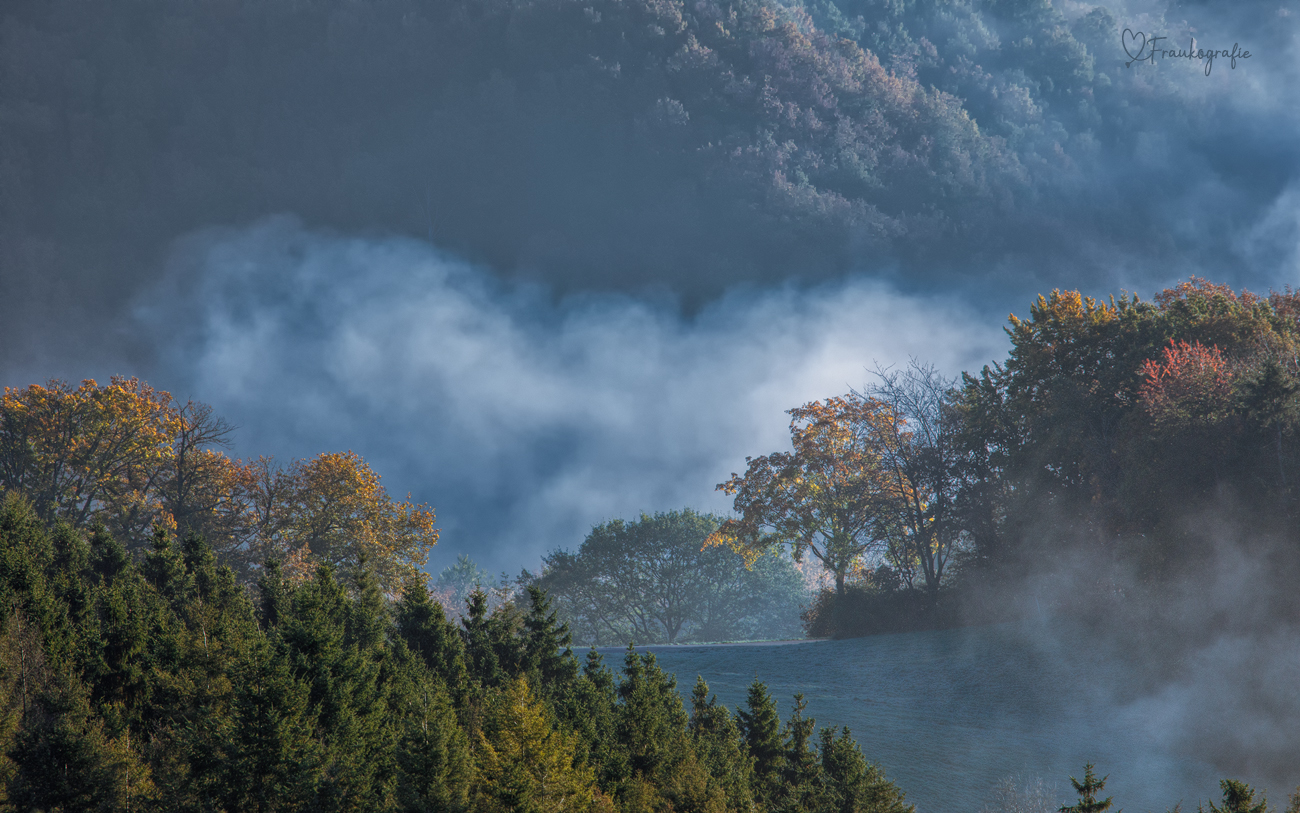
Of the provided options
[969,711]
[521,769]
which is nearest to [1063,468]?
[969,711]

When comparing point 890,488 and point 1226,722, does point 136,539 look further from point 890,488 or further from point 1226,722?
point 1226,722

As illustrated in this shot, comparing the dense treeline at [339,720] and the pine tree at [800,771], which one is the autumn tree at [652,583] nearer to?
the dense treeline at [339,720]

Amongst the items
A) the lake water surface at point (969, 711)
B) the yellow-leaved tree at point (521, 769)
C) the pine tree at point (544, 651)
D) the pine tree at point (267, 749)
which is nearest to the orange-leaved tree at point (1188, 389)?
the lake water surface at point (969, 711)

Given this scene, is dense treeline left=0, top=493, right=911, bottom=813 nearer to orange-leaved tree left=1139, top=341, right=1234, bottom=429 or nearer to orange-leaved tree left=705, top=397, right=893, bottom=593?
orange-leaved tree left=1139, top=341, right=1234, bottom=429

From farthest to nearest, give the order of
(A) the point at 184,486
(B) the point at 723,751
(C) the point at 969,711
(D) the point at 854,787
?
(A) the point at 184,486
(C) the point at 969,711
(B) the point at 723,751
(D) the point at 854,787

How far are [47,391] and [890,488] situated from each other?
39.0 meters

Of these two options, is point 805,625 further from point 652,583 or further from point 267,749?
point 267,749

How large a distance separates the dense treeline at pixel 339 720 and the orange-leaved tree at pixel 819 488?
22023 mm

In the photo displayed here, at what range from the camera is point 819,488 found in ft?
149

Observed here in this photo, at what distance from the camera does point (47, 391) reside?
37.2m

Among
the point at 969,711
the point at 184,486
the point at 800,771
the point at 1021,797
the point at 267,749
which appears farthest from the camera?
the point at 184,486

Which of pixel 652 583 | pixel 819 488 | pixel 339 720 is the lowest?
pixel 339 720

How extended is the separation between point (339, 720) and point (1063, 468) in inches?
1123

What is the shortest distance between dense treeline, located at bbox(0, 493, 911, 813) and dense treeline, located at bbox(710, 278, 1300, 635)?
598 inches
